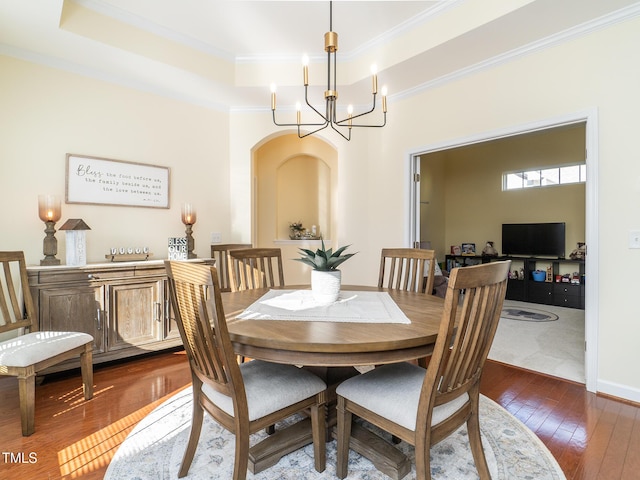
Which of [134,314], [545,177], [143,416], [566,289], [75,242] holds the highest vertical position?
[545,177]

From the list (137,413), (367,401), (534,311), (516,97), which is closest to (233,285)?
(137,413)

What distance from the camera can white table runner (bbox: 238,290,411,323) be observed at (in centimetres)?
153

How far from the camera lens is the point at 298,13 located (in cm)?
266

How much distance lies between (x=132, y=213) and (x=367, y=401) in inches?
117

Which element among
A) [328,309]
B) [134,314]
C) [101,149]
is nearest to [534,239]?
[328,309]

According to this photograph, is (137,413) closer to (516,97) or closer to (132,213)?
(132,213)

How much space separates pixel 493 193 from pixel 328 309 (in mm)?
6103

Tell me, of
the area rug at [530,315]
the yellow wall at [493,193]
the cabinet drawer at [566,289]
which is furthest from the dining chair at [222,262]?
the cabinet drawer at [566,289]

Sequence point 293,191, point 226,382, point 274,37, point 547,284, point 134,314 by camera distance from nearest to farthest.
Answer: point 226,382
point 134,314
point 274,37
point 547,284
point 293,191

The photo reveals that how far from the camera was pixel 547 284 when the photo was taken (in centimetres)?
548

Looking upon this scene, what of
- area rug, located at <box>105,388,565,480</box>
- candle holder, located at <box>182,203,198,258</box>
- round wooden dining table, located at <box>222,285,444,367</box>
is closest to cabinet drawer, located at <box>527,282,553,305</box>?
area rug, located at <box>105,388,565,480</box>

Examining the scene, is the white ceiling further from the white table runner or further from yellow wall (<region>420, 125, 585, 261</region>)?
yellow wall (<region>420, 125, 585, 261</region>)

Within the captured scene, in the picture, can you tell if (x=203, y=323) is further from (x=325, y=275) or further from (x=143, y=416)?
(x=143, y=416)

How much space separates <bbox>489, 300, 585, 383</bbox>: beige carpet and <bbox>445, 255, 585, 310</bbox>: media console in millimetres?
692
